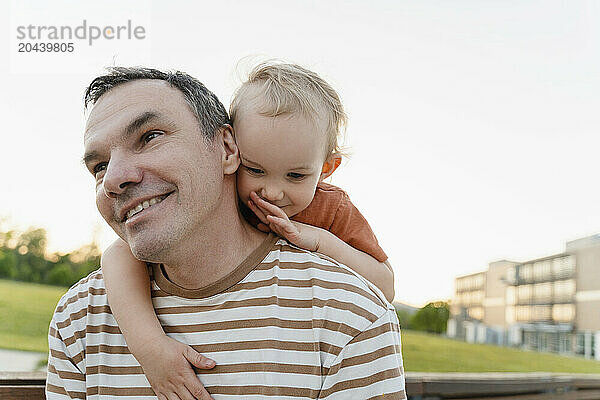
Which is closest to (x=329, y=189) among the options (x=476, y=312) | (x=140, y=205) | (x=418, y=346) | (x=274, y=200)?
(x=274, y=200)

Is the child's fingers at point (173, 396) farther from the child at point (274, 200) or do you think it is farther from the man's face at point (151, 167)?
the man's face at point (151, 167)

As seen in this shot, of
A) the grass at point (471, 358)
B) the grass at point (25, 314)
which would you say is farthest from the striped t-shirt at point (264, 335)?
the grass at point (471, 358)

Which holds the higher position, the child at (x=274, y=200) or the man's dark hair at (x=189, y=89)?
the man's dark hair at (x=189, y=89)

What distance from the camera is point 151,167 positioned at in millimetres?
1073

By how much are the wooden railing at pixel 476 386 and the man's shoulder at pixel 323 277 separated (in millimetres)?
508

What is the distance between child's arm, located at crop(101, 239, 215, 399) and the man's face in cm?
8

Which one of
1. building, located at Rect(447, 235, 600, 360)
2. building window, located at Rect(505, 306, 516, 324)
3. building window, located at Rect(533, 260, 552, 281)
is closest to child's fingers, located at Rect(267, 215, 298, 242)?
building, located at Rect(447, 235, 600, 360)

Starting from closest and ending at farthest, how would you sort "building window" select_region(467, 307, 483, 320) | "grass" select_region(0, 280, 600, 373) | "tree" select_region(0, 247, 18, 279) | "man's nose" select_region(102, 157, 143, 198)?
"man's nose" select_region(102, 157, 143, 198) < "tree" select_region(0, 247, 18, 279) < "grass" select_region(0, 280, 600, 373) < "building window" select_region(467, 307, 483, 320)

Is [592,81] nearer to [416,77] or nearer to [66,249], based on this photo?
[416,77]

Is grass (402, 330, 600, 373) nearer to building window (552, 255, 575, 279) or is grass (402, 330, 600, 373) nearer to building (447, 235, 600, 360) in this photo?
building (447, 235, 600, 360)

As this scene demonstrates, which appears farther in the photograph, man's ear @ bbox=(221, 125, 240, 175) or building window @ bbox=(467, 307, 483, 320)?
building window @ bbox=(467, 307, 483, 320)

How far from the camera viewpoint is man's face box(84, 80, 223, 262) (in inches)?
42.1

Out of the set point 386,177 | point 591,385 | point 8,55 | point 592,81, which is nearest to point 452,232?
point 386,177

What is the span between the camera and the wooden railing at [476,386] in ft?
4.27
